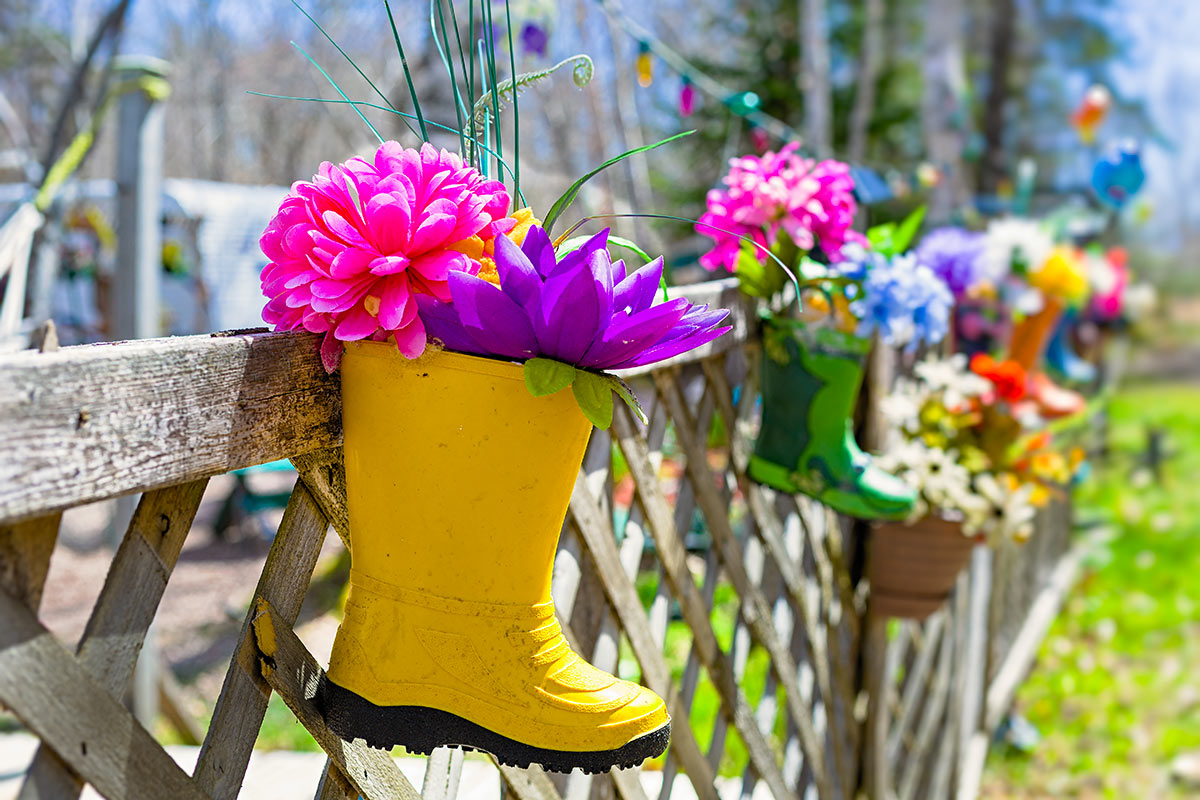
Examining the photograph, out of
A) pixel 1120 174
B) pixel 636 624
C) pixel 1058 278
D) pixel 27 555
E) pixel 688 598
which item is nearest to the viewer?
pixel 27 555

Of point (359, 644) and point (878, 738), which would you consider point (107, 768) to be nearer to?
point (359, 644)

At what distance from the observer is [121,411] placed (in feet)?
1.87

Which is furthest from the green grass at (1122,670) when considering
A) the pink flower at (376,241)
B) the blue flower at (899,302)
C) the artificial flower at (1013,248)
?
the pink flower at (376,241)

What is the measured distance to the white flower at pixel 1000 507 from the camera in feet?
6.05

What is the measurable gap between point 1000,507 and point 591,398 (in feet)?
4.67

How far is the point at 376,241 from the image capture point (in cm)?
67

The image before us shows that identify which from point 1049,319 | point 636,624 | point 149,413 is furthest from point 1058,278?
point 149,413

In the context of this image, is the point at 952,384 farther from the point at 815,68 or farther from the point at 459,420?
the point at 815,68

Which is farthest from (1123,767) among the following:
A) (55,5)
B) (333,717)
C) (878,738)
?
(55,5)

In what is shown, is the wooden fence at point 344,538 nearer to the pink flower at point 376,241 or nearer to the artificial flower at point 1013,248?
the pink flower at point 376,241

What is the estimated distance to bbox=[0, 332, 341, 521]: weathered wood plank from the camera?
20.2 inches

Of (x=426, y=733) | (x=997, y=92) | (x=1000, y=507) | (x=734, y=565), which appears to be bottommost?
(x=1000, y=507)

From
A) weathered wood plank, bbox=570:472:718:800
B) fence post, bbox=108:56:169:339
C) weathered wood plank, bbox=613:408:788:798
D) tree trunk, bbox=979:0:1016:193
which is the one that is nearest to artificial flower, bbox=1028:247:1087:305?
weathered wood plank, bbox=613:408:788:798

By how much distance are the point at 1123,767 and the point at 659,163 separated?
6723 mm
